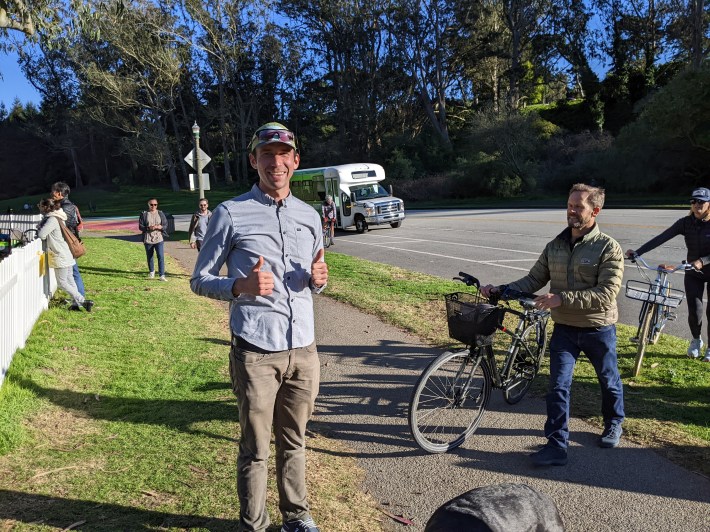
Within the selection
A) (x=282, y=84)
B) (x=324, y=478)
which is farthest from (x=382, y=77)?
(x=324, y=478)

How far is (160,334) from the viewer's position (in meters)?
8.13

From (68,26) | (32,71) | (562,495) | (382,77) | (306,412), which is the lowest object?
(562,495)

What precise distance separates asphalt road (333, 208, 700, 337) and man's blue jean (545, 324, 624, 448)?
13.3 feet

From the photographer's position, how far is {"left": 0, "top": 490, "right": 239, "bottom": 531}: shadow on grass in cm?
345

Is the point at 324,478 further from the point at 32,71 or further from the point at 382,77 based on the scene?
the point at 32,71

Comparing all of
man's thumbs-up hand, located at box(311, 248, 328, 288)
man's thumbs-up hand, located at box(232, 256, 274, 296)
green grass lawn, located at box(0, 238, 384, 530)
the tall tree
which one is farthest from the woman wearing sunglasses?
the tall tree

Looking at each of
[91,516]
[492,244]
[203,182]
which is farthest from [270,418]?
[203,182]

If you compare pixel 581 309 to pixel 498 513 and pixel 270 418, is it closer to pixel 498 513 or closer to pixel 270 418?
pixel 270 418

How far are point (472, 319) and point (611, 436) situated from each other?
1335 millimetres

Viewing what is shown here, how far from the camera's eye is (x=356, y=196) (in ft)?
88.4

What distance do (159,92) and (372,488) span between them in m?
62.4

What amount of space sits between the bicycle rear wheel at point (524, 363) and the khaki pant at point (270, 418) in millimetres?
2395

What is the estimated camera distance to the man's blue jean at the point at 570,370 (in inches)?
167

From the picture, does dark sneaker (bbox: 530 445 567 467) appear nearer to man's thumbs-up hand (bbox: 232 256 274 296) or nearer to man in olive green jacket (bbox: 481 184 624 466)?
Answer: man in olive green jacket (bbox: 481 184 624 466)
